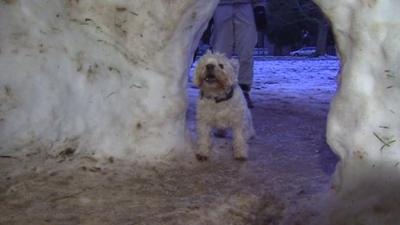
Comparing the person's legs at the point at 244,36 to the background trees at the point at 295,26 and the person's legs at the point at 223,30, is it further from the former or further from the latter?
the background trees at the point at 295,26

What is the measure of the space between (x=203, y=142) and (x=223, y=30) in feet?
7.41

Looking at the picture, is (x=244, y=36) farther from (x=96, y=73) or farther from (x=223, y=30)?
(x=96, y=73)

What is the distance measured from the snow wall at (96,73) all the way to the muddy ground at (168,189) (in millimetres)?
205

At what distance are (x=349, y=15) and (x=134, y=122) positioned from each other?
218 cm

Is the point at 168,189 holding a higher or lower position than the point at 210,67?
lower

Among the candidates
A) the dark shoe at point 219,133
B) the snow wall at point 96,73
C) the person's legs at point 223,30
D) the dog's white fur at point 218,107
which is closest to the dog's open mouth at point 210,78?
the dog's white fur at point 218,107

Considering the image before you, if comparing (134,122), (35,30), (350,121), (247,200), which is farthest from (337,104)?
(35,30)

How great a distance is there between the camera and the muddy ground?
3721 millimetres

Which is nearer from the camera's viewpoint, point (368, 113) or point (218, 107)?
point (368, 113)

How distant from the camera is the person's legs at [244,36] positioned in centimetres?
698

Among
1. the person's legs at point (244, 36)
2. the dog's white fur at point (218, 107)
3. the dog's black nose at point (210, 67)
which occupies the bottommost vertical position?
the dog's white fur at point (218, 107)

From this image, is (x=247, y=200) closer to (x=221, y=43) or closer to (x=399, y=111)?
(x=399, y=111)

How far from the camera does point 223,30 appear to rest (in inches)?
278

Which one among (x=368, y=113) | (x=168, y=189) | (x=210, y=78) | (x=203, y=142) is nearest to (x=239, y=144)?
(x=203, y=142)
